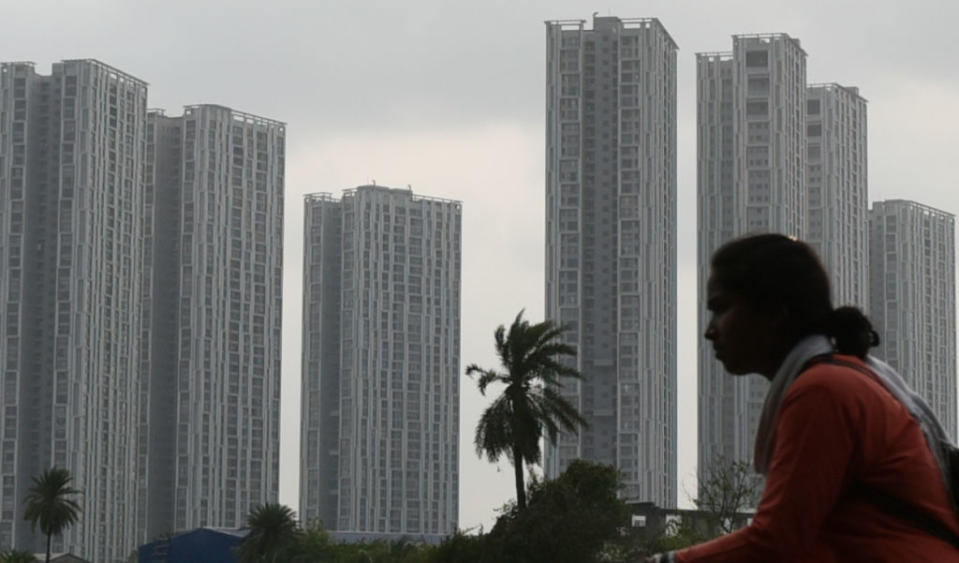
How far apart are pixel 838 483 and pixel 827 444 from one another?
7 centimetres

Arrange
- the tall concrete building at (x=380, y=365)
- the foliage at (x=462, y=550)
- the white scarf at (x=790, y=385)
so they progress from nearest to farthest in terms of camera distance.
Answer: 1. the white scarf at (x=790, y=385)
2. the foliage at (x=462, y=550)
3. the tall concrete building at (x=380, y=365)

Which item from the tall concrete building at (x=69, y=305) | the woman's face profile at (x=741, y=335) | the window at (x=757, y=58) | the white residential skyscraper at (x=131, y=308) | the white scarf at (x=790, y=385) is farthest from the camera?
the white residential skyscraper at (x=131, y=308)

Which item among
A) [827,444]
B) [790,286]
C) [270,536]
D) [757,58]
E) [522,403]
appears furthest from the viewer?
[757,58]

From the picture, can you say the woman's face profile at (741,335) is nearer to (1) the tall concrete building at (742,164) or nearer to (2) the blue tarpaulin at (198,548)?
(2) the blue tarpaulin at (198,548)

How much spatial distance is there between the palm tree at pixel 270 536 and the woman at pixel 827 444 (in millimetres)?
74489

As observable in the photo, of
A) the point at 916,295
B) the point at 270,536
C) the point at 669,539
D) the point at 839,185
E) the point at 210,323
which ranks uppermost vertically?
the point at 839,185

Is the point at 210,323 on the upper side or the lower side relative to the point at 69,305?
lower

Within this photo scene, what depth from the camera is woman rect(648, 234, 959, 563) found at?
3293mm

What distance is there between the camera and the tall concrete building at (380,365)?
137 metres

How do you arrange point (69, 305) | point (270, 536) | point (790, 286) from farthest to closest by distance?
point (69, 305) → point (270, 536) → point (790, 286)

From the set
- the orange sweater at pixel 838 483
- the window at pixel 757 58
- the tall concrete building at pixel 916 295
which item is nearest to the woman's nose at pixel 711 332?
the orange sweater at pixel 838 483

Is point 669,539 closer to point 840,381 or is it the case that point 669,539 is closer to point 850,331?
point 850,331

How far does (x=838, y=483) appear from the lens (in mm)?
3297

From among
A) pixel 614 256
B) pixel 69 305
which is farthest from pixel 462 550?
pixel 69 305
